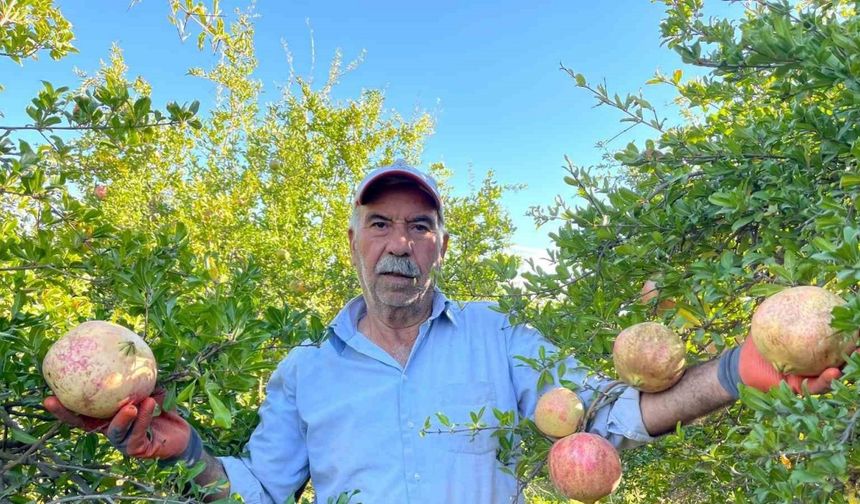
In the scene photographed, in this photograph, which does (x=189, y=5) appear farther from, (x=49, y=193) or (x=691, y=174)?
(x=691, y=174)

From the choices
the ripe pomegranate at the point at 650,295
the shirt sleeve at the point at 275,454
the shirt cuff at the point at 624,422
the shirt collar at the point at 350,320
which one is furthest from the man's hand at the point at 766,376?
the shirt sleeve at the point at 275,454

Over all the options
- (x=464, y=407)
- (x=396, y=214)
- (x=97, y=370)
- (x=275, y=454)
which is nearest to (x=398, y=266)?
(x=396, y=214)

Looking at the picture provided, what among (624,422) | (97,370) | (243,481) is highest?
(97,370)

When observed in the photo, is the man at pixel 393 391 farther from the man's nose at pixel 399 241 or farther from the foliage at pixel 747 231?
the foliage at pixel 747 231

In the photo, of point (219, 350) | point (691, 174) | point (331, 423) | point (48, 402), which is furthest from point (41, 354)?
point (691, 174)

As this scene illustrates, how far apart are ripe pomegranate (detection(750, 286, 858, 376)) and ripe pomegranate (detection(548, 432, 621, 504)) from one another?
0.56m

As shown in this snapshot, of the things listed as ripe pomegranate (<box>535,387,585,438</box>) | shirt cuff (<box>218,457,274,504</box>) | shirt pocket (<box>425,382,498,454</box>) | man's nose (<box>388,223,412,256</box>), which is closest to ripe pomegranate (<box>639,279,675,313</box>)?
ripe pomegranate (<box>535,387,585,438</box>)

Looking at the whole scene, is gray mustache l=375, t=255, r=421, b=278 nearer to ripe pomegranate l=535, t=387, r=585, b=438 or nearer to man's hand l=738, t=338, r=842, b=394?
ripe pomegranate l=535, t=387, r=585, b=438

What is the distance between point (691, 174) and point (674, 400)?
1.94 ft

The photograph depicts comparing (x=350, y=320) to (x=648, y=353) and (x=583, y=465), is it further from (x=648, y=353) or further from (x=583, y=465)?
(x=648, y=353)

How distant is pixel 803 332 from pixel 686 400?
0.50m

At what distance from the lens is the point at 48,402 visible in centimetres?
156

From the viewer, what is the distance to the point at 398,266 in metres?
2.48

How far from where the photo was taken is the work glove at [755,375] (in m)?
1.16
